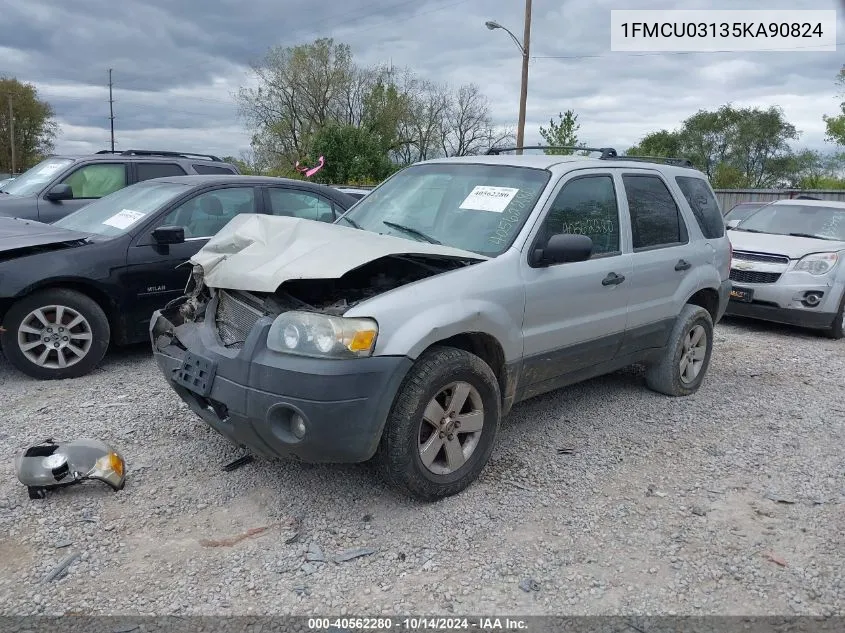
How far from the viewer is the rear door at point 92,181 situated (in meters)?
8.30

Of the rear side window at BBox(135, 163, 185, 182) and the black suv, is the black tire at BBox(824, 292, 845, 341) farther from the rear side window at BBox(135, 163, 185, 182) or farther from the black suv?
the rear side window at BBox(135, 163, 185, 182)

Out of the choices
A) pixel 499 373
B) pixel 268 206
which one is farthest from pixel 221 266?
pixel 268 206

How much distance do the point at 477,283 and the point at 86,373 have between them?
3.59 metres

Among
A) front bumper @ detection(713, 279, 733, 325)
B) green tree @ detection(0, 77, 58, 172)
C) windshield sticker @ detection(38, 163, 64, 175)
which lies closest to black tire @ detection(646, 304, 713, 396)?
front bumper @ detection(713, 279, 733, 325)

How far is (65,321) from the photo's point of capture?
5316mm

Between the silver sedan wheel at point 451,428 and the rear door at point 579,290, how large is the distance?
0.52m

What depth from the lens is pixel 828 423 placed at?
505cm

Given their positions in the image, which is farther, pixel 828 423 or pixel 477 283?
pixel 828 423

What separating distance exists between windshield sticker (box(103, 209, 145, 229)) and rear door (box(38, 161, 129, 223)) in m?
2.51

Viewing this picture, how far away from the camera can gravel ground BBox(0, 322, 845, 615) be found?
284cm

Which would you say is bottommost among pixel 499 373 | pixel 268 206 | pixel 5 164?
pixel 499 373

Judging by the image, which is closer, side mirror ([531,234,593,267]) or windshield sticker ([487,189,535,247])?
side mirror ([531,234,593,267])

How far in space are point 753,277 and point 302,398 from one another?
6988 millimetres

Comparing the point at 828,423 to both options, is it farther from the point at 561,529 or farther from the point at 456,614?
the point at 456,614
